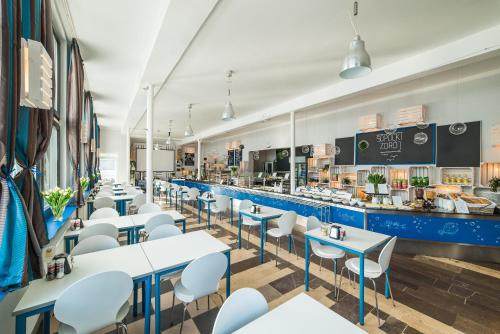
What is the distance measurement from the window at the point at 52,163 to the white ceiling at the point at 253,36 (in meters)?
1.55

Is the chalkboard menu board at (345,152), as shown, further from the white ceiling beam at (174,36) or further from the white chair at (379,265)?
the white ceiling beam at (174,36)

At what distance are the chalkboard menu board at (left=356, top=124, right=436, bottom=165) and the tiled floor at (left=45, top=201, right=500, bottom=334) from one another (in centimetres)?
262

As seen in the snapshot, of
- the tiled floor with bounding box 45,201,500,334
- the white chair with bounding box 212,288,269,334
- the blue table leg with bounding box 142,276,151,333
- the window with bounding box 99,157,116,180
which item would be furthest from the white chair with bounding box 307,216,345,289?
the window with bounding box 99,157,116,180

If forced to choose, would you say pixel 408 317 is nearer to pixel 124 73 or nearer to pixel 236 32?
pixel 236 32

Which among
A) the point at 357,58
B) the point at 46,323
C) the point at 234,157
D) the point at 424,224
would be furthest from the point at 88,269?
the point at 234,157

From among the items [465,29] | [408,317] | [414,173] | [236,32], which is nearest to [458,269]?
[408,317]

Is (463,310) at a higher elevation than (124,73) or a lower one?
lower

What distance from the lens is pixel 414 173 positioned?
5.45 metres

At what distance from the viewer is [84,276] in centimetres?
162

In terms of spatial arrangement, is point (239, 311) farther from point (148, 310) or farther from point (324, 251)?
point (324, 251)

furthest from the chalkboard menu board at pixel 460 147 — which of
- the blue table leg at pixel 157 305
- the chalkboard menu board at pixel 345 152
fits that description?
the blue table leg at pixel 157 305

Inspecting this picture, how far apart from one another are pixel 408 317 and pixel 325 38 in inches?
139

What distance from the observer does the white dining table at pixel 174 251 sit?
1781 mm

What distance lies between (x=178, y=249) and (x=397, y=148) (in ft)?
19.4
